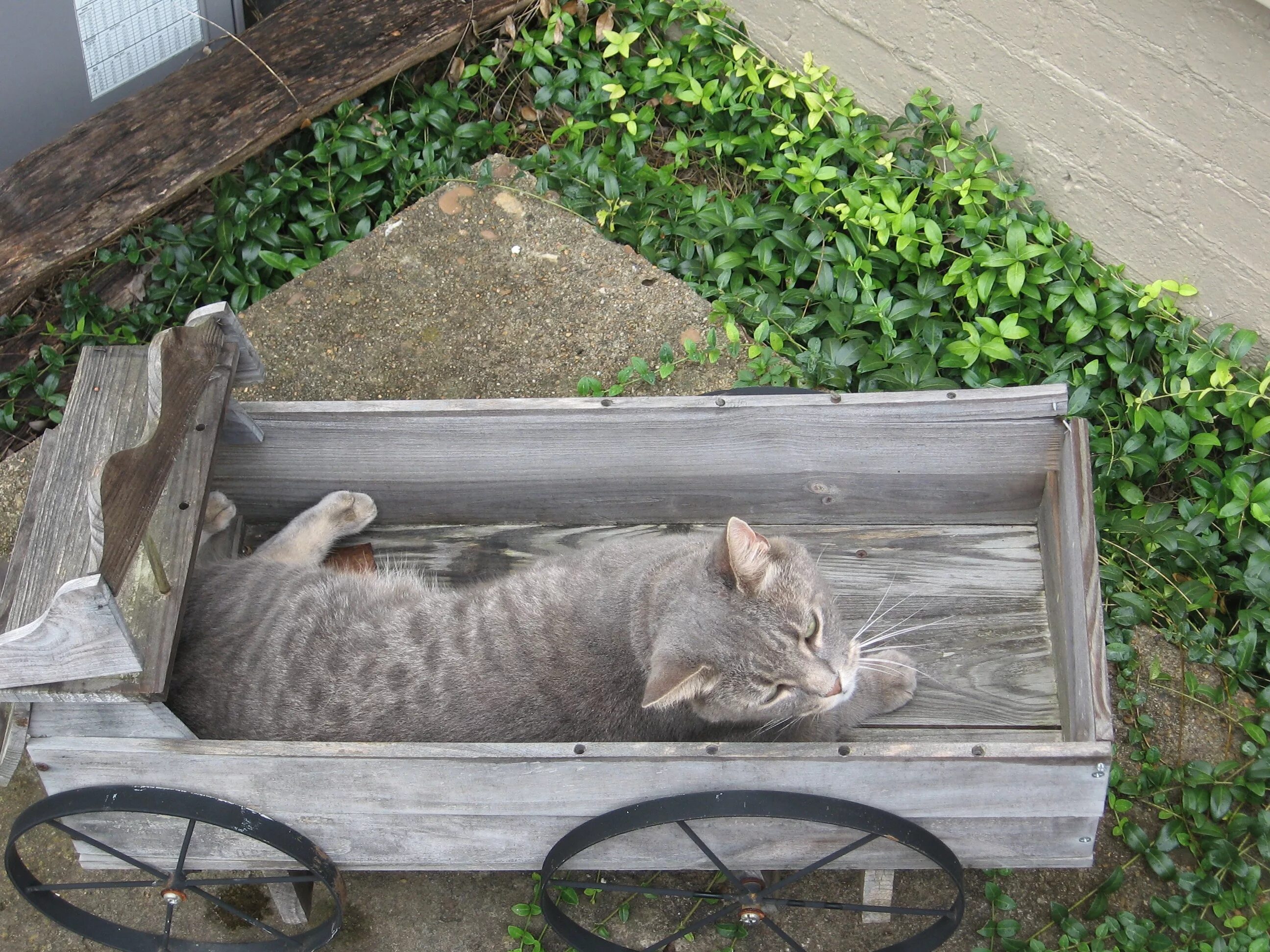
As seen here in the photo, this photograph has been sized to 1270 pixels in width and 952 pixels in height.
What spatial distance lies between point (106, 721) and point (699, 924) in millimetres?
1337

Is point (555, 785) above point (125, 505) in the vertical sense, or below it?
below

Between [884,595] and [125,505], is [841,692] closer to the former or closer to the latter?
[884,595]

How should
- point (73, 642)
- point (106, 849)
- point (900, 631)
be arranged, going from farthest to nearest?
1. point (900, 631)
2. point (106, 849)
3. point (73, 642)

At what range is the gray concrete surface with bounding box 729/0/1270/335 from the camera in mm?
3125

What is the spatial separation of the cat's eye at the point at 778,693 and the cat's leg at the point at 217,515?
1.49 metres

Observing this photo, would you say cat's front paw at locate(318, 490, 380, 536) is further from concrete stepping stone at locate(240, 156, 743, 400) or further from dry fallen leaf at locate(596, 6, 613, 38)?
dry fallen leaf at locate(596, 6, 613, 38)

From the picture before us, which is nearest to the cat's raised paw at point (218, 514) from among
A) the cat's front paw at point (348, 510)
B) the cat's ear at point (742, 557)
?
the cat's front paw at point (348, 510)

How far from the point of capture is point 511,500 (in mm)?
3109

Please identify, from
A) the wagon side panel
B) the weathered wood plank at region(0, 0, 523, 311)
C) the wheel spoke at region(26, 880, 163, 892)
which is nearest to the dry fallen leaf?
the weathered wood plank at region(0, 0, 523, 311)

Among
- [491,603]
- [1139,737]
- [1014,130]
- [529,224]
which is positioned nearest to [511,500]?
[491,603]

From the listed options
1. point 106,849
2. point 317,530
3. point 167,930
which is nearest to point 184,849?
point 106,849

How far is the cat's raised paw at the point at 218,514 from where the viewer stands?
2.92 meters

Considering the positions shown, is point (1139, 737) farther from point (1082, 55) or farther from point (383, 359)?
point (383, 359)

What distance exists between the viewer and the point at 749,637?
239 cm
